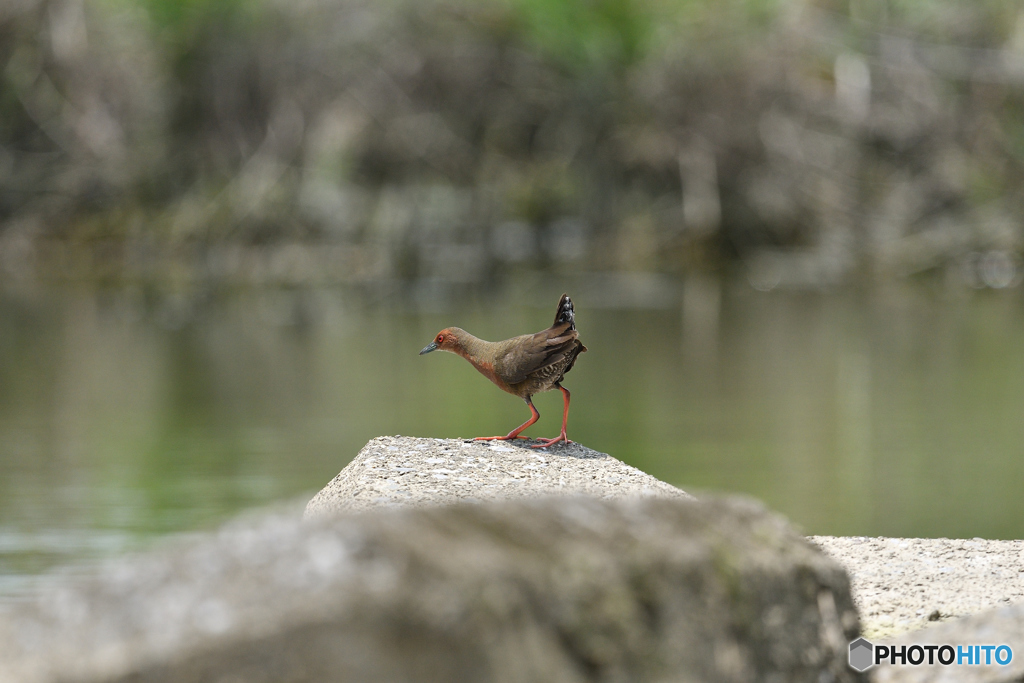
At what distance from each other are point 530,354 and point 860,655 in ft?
6.77

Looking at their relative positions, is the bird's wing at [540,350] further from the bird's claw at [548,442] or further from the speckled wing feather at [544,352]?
the bird's claw at [548,442]

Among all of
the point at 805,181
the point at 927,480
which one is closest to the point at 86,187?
the point at 805,181

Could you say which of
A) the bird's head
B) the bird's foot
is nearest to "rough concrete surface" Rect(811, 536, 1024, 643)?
the bird's foot

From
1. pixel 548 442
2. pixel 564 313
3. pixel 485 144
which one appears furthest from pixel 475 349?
pixel 485 144

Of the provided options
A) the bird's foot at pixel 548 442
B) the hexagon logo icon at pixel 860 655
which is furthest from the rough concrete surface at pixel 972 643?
the bird's foot at pixel 548 442

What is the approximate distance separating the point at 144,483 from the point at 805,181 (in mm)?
18011

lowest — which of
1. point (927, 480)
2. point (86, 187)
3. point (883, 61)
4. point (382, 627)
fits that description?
point (927, 480)

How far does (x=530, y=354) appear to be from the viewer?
4582mm

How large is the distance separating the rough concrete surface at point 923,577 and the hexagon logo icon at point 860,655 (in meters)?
1.02

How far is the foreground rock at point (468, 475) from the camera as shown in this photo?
4281 mm

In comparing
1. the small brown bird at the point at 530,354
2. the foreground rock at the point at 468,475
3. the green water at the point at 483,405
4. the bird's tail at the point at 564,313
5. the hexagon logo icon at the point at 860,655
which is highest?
the bird's tail at the point at 564,313

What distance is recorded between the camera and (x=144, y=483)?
23.8 ft

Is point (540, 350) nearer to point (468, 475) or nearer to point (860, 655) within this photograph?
point (468, 475)

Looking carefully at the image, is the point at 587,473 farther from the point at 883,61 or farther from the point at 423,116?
the point at 883,61
